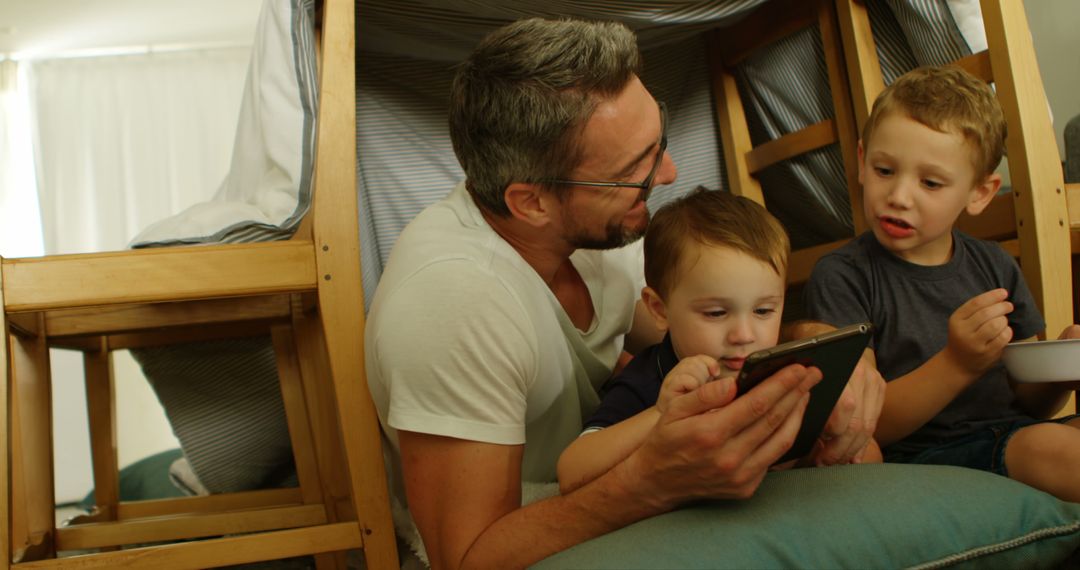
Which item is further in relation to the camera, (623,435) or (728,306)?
(728,306)

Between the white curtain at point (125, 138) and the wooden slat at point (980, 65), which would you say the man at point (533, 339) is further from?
the white curtain at point (125, 138)

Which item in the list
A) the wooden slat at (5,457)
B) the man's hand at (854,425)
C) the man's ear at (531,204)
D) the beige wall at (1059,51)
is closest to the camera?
the man's hand at (854,425)

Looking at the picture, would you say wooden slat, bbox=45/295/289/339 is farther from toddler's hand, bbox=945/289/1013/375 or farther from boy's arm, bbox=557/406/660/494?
toddler's hand, bbox=945/289/1013/375

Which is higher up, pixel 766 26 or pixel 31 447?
pixel 766 26

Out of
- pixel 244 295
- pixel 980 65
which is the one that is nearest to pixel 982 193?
pixel 980 65

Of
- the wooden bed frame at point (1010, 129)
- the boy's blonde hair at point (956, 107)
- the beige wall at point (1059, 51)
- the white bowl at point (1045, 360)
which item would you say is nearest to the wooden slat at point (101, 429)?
the wooden bed frame at point (1010, 129)

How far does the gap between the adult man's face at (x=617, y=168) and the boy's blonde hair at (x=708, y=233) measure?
62 mm

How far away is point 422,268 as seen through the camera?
1054 millimetres

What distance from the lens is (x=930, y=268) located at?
1.25m

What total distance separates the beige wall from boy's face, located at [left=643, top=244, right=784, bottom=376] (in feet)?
6.41

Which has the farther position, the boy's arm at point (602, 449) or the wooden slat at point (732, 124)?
the wooden slat at point (732, 124)

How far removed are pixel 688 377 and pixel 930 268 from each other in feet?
1.88

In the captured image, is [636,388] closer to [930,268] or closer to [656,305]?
[656,305]

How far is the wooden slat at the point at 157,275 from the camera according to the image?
112cm
